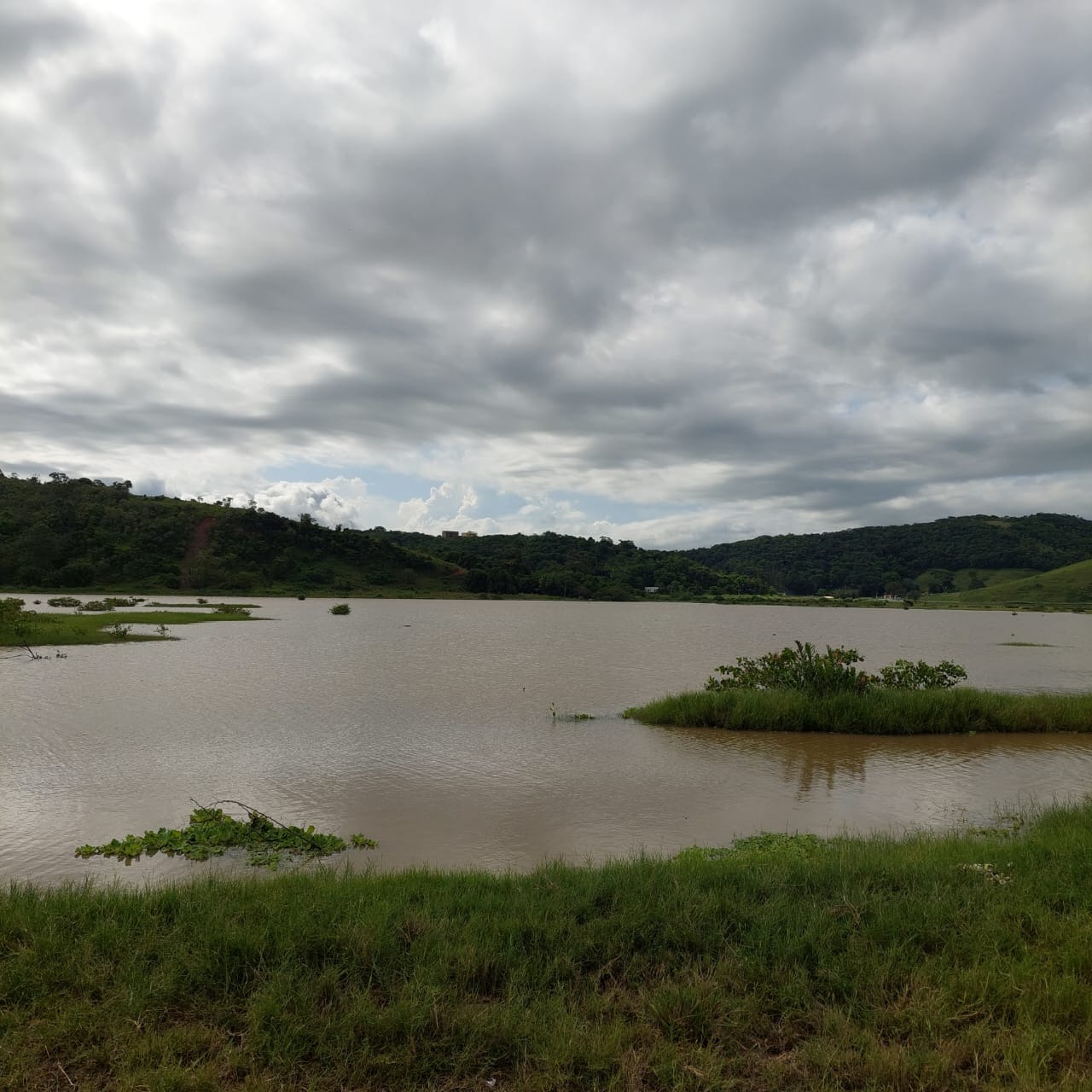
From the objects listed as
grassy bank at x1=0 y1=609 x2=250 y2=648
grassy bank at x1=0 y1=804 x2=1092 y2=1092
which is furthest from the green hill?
grassy bank at x1=0 y1=804 x2=1092 y2=1092

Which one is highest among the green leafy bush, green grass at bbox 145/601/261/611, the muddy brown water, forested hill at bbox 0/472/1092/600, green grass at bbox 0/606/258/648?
forested hill at bbox 0/472/1092/600

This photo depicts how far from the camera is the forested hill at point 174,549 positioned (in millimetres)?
98250

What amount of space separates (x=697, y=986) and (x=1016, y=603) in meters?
166

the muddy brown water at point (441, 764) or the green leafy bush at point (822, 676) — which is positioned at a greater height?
the green leafy bush at point (822, 676)

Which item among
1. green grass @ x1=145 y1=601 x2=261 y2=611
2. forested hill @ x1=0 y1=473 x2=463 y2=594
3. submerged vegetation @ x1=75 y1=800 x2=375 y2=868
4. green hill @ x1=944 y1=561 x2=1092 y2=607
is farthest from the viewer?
green hill @ x1=944 y1=561 x2=1092 y2=607

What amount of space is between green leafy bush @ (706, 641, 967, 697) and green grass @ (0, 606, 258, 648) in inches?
1220

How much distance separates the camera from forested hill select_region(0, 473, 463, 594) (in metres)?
98.2

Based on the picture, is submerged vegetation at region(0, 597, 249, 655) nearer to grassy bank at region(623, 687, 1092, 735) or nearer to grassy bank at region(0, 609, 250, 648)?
grassy bank at region(0, 609, 250, 648)

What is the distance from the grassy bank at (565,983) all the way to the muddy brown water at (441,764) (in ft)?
9.69

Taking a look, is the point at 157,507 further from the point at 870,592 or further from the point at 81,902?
the point at 870,592

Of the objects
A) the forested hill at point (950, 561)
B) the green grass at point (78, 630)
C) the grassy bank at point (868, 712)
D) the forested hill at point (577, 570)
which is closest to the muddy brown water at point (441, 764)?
the grassy bank at point (868, 712)

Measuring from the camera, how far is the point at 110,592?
91.6 meters

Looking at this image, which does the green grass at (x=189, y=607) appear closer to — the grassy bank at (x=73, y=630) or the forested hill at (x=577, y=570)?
the grassy bank at (x=73, y=630)

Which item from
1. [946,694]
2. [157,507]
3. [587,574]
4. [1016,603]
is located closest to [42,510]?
[157,507]
